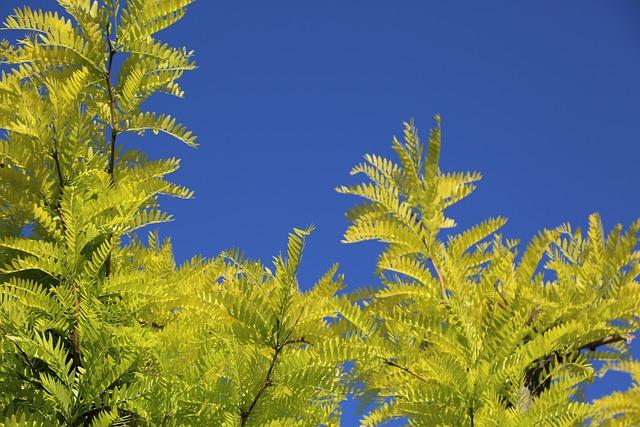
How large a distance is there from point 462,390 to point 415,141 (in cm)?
88

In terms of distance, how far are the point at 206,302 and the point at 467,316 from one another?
33.3 inches

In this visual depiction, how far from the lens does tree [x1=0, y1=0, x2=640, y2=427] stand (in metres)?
1.58

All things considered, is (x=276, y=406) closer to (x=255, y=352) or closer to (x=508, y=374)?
(x=255, y=352)

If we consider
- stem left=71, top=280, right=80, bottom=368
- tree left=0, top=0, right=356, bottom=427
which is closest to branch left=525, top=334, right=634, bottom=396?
tree left=0, top=0, right=356, bottom=427

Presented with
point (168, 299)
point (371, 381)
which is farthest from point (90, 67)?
point (371, 381)

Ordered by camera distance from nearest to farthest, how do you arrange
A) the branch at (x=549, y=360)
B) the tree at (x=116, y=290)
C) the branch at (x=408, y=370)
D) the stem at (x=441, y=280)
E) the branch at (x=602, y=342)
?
the tree at (x=116, y=290)
the branch at (x=408, y=370)
the stem at (x=441, y=280)
the branch at (x=549, y=360)
the branch at (x=602, y=342)

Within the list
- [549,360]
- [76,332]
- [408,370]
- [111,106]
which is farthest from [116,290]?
[549,360]

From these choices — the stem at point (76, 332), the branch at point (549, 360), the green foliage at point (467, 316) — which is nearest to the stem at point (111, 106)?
the stem at point (76, 332)

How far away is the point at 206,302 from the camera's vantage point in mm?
1902

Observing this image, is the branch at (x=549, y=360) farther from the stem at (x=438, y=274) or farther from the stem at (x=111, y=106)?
the stem at (x=111, y=106)

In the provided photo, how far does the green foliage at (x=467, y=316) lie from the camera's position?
1.68m

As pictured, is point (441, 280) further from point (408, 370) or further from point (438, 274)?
point (408, 370)

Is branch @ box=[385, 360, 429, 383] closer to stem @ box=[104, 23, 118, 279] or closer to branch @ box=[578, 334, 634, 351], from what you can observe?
branch @ box=[578, 334, 634, 351]

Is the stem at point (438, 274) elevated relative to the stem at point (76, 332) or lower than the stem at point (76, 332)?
elevated
